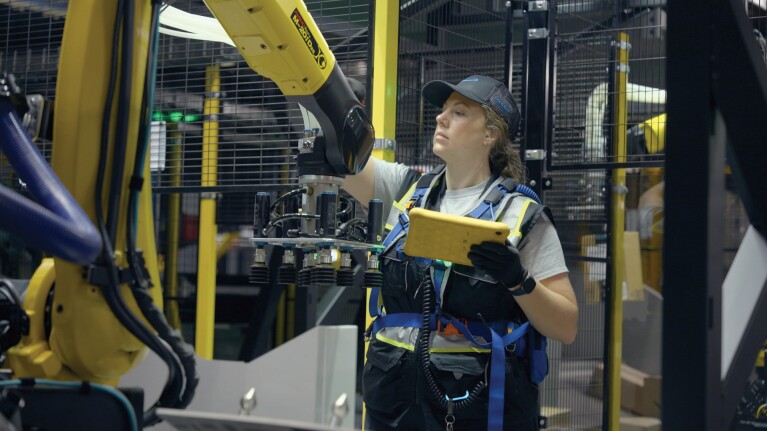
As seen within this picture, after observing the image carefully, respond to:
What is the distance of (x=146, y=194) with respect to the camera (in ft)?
8.18

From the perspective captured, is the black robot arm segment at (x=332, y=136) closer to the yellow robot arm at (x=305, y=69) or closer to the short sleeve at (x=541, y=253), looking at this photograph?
the yellow robot arm at (x=305, y=69)

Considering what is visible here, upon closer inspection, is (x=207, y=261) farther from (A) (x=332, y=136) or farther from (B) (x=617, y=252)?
(A) (x=332, y=136)

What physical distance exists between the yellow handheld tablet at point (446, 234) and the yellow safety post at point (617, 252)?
212 cm

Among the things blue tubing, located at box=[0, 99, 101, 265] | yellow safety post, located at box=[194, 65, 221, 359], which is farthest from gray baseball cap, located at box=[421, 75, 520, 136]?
yellow safety post, located at box=[194, 65, 221, 359]

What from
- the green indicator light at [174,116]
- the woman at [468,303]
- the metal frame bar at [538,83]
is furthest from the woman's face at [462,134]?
the green indicator light at [174,116]

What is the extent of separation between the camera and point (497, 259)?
10.1 feet

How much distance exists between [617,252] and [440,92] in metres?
1.98

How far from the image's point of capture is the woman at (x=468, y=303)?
3.23m

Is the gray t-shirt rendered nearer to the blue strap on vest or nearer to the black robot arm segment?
the blue strap on vest

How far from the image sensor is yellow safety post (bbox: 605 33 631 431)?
16.3ft

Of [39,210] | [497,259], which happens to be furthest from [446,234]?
[39,210]

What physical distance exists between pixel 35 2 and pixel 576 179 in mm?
3339

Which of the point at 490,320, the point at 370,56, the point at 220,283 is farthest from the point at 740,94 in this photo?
the point at 220,283

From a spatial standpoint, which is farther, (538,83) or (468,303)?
(538,83)
